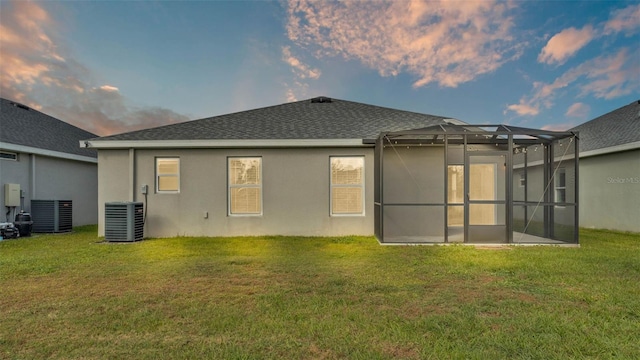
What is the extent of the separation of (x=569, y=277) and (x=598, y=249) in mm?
3137

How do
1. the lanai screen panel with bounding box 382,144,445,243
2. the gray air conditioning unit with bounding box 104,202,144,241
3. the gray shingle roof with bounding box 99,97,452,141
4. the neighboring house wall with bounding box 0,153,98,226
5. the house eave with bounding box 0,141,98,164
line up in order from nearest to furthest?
the gray air conditioning unit with bounding box 104,202,144,241, the gray shingle roof with bounding box 99,97,452,141, the lanai screen panel with bounding box 382,144,445,243, the house eave with bounding box 0,141,98,164, the neighboring house wall with bounding box 0,153,98,226

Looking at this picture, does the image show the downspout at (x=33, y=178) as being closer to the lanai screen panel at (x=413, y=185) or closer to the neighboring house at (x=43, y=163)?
the neighboring house at (x=43, y=163)

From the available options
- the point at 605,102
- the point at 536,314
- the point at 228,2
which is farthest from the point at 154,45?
the point at 605,102

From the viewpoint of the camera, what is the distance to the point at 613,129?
1082 centimetres

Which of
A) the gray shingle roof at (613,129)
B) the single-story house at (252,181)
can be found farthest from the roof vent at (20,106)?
the gray shingle roof at (613,129)

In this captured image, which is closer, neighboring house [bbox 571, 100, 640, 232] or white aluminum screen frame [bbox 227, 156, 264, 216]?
white aluminum screen frame [bbox 227, 156, 264, 216]

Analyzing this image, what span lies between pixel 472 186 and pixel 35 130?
1562cm

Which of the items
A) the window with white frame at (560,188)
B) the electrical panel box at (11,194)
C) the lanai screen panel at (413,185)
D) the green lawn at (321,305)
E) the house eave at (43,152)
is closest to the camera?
the green lawn at (321,305)

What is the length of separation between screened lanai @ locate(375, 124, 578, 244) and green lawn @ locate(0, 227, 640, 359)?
63.9 inches

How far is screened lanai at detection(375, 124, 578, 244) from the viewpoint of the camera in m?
7.36

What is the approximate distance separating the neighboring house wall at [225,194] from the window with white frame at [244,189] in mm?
160

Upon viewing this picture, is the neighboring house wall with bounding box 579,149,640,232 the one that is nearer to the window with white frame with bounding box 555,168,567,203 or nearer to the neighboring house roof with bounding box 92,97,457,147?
the window with white frame with bounding box 555,168,567,203

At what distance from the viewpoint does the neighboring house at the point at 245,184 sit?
26.9 feet

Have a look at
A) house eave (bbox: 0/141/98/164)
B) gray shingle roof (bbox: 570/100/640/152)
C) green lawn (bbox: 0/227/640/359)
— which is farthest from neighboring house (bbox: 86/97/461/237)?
gray shingle roof (bbox: 570/100/640/152)
